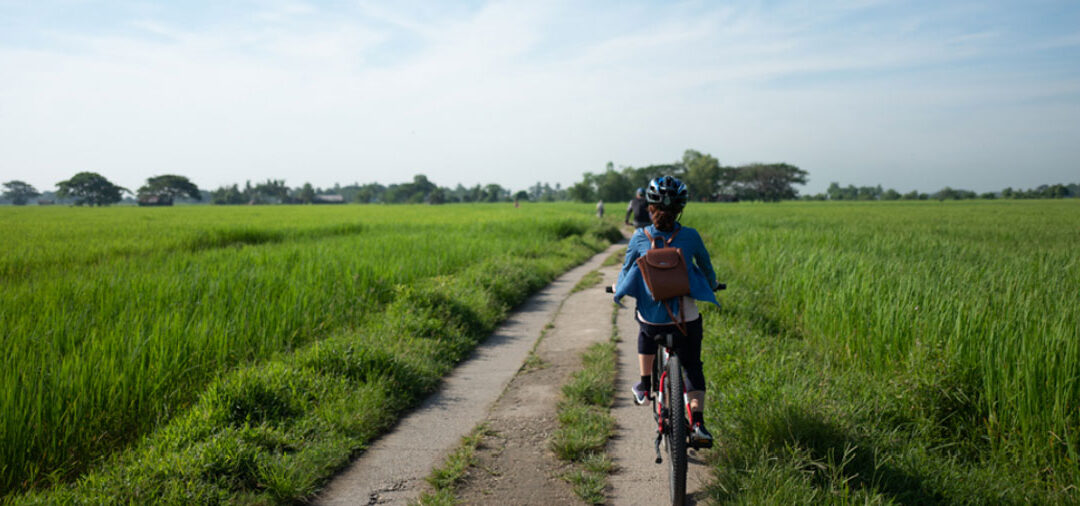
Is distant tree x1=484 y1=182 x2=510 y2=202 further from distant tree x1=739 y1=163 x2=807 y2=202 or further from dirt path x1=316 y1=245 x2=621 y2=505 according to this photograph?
dirt path x1=316 y1=245 x2=621 y2=505

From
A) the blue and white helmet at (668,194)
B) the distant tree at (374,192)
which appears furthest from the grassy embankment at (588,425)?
the distant tree at (374,192)

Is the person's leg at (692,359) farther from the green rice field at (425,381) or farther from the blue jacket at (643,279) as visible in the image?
the green rice field at (425,381)

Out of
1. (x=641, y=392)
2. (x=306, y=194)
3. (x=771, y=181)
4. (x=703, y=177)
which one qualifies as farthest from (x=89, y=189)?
(x=771, y=181)

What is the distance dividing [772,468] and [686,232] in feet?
4.61

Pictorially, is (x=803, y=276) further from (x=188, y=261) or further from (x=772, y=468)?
(x=188, y=261)

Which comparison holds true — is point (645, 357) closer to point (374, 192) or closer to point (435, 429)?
point (435, 429)

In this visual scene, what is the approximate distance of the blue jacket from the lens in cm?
310

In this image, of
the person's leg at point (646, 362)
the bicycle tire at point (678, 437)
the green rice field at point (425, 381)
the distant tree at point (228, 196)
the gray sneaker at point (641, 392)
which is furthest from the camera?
the distant tree at point (228, 196)

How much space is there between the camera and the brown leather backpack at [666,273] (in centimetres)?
295

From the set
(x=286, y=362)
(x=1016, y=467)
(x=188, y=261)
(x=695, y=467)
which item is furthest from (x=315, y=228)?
(x=1016, y=467)

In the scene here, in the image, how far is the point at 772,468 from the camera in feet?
9.86

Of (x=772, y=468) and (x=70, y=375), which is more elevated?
(x=70, y=375)

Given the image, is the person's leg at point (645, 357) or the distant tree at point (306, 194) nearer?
the person's leg at point (645, 357)

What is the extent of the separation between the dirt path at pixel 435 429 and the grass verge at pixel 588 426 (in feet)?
0.75
